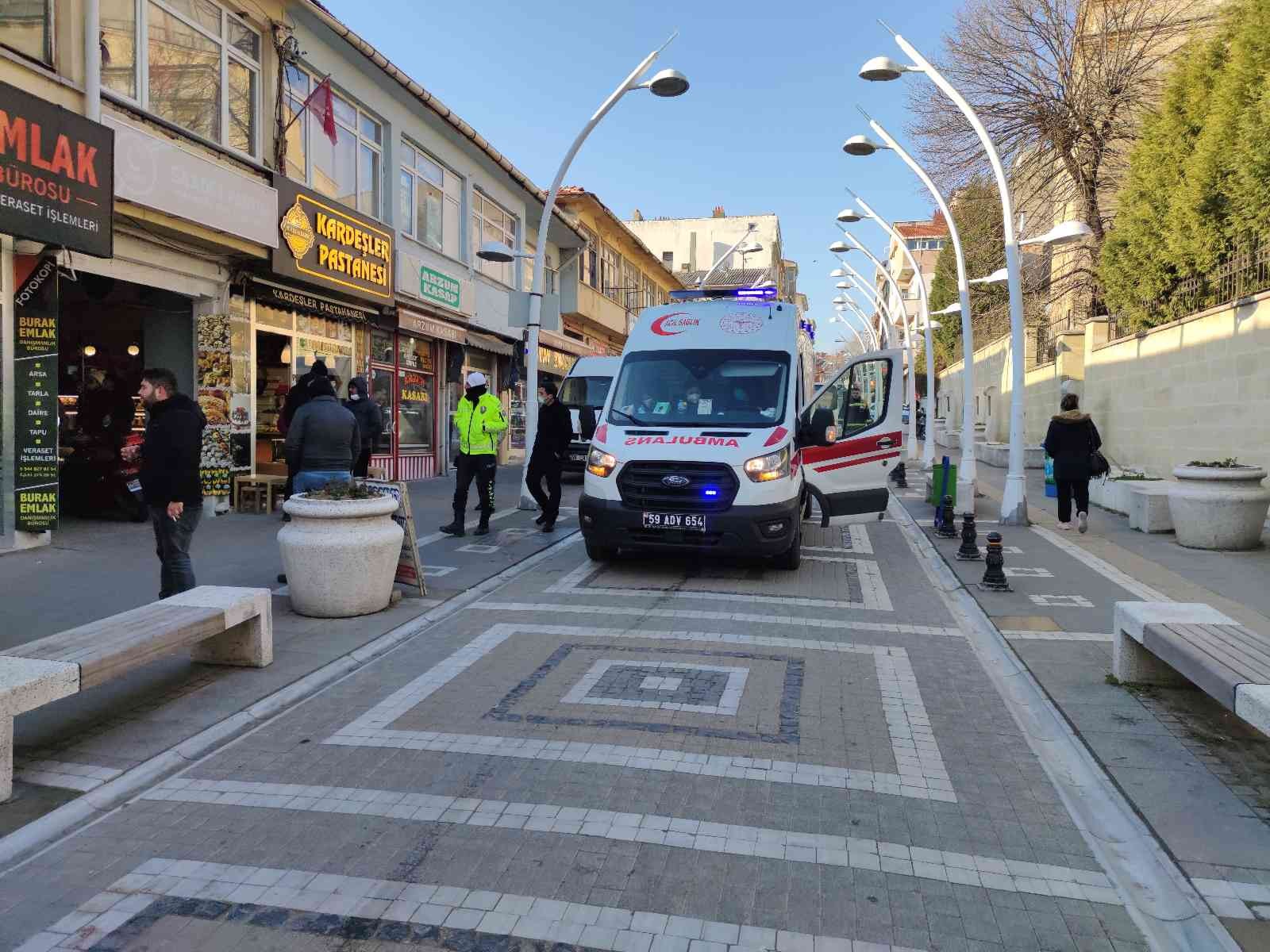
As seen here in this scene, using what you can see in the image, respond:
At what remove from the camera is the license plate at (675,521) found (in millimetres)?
8484

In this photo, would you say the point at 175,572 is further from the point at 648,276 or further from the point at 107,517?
the point at 648,276

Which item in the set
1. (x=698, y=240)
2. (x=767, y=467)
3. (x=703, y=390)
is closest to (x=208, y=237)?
(x=703, y=390)

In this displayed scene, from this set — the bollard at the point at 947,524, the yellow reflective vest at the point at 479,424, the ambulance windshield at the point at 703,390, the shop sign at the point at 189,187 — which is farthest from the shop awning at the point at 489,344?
the bollard at the point at 947,524

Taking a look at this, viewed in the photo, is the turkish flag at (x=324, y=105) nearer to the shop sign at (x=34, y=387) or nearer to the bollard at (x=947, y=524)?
the shop sign at (x=34, y=387)

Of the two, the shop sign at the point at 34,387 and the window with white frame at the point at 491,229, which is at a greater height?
the window with white frame at the point at 491,229

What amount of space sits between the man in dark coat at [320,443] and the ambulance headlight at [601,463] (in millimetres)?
2295

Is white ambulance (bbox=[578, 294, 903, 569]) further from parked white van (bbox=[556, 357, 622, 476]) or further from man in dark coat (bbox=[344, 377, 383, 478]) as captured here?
parked white van (bbox=[556, 357, 622, 476])

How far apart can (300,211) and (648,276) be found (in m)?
30.4

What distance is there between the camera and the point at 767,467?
8.55 meters

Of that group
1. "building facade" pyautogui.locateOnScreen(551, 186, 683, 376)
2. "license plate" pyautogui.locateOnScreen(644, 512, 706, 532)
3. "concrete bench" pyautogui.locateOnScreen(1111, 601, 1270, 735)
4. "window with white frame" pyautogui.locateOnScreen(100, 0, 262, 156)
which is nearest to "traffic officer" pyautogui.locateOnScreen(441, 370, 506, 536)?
"license plate" pyautogui.locateOnScreen(644, 512, 706, 532)

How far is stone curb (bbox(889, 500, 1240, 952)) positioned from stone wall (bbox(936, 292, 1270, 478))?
8982mm

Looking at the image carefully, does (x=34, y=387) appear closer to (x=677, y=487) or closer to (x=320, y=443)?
(x=320, y=443)

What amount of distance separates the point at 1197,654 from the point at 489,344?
19.2 m

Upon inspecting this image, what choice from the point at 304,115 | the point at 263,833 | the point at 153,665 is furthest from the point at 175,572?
the point at 304,115
